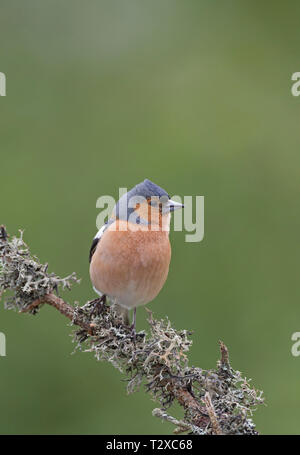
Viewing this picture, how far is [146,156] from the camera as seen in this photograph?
431 centimetres

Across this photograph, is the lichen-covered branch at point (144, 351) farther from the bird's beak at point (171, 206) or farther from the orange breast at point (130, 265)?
the bird's beak at point (171, 206)

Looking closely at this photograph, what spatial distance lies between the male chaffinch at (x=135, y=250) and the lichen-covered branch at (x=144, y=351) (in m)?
0.43

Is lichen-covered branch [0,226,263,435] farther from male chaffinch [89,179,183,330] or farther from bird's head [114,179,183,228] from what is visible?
bird's head [114,179,183,228]

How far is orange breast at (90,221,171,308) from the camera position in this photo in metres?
2.51

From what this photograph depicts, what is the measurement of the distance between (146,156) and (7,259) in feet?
8.17

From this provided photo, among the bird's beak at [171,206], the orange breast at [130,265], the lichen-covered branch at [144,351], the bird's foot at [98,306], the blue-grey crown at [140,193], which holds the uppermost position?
the blue-grey crown at [140,193]

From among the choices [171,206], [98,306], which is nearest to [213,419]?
[98,306]

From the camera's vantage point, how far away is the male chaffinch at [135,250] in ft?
8.25

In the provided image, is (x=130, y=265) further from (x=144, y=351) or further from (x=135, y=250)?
(x=144, y=351)

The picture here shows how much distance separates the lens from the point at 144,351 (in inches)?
75.5

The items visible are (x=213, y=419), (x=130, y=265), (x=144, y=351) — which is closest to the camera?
(x=213, y=419)

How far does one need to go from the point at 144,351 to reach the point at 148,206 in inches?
32.8

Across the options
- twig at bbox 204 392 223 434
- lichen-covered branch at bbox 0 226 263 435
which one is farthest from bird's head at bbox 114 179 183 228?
twig at bbox 204 392 223 434

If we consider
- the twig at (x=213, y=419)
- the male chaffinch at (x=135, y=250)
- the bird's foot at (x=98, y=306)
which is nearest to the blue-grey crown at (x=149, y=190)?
the male chaffinch at (x=135, y=250)
